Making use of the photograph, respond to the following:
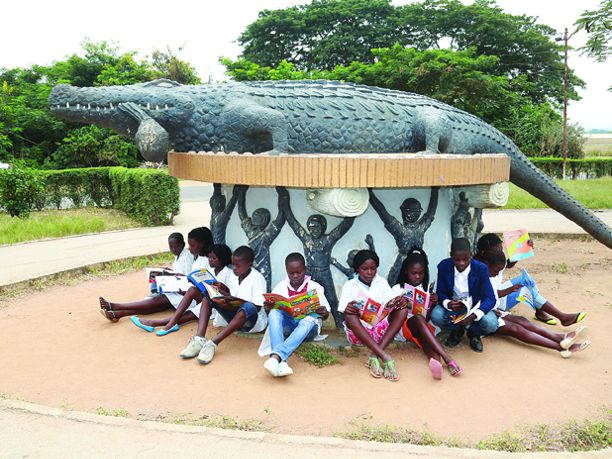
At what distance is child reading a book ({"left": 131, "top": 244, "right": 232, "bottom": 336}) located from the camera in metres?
4.77

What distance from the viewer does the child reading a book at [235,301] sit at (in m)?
4.36

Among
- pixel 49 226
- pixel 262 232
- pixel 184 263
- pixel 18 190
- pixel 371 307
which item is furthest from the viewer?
pixel 18 190

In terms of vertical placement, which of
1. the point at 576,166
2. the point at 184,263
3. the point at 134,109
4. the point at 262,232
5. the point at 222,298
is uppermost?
the point at 134,109

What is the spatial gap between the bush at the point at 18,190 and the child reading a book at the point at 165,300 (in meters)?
7.98

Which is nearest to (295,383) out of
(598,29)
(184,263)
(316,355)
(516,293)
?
(316,355)

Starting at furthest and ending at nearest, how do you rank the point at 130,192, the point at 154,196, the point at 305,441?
the point at 130,192 → the point at 154,196 → the point at 305,441

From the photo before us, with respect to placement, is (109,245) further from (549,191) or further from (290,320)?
(549,191)

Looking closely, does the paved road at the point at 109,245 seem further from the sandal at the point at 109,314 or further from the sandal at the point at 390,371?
the sandal at the point at 390,371

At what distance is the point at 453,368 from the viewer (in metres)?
3.97

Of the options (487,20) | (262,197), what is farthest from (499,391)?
(487,20)

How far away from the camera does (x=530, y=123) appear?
92.8 feet

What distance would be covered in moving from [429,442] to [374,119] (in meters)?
2.97

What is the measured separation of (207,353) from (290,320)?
0.68m

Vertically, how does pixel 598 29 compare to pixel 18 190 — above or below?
above
